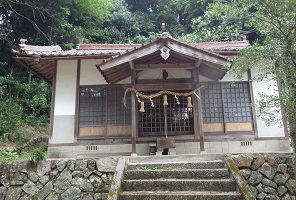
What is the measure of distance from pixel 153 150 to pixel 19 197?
176 inches

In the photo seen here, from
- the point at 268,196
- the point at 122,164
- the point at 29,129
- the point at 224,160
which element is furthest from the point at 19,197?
the point at 29,129

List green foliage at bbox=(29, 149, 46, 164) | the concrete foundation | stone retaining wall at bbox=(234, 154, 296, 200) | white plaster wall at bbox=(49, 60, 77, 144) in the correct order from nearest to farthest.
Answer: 1. stone retaining wall at bbox=(234, 154, 296, 200)
2. green foliage at bbox=(29, 149, 46, 164)
3. the concrete foundation
4. white plaster wall at bbox=(49, 60, 77, 144)

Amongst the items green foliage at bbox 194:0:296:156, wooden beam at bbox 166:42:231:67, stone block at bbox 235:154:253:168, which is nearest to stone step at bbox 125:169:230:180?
stone block at bbox 235:154:253:168

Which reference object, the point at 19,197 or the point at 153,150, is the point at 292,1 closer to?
the point at 153,150

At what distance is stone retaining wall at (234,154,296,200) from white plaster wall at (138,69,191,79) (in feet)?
13.9

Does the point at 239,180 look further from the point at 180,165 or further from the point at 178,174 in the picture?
the point at 180,165

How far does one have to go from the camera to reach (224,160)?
21.3 ft

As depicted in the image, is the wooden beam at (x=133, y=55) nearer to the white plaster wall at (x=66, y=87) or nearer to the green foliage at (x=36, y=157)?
the white plaster wall at (x=66, y=87)

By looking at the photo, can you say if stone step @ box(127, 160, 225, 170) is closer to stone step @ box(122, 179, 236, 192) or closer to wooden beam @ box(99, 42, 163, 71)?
stone step @ box(122, 179, 236, 192)

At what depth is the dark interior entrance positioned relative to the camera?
31.0 ft

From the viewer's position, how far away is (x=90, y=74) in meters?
9.98

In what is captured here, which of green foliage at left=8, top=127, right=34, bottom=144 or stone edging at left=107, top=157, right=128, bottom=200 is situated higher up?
green foliage at left=8, top=127, right=34, bottom=144

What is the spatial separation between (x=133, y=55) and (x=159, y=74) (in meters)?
2.22

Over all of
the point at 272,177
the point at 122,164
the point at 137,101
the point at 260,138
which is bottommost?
the point at 272,177
